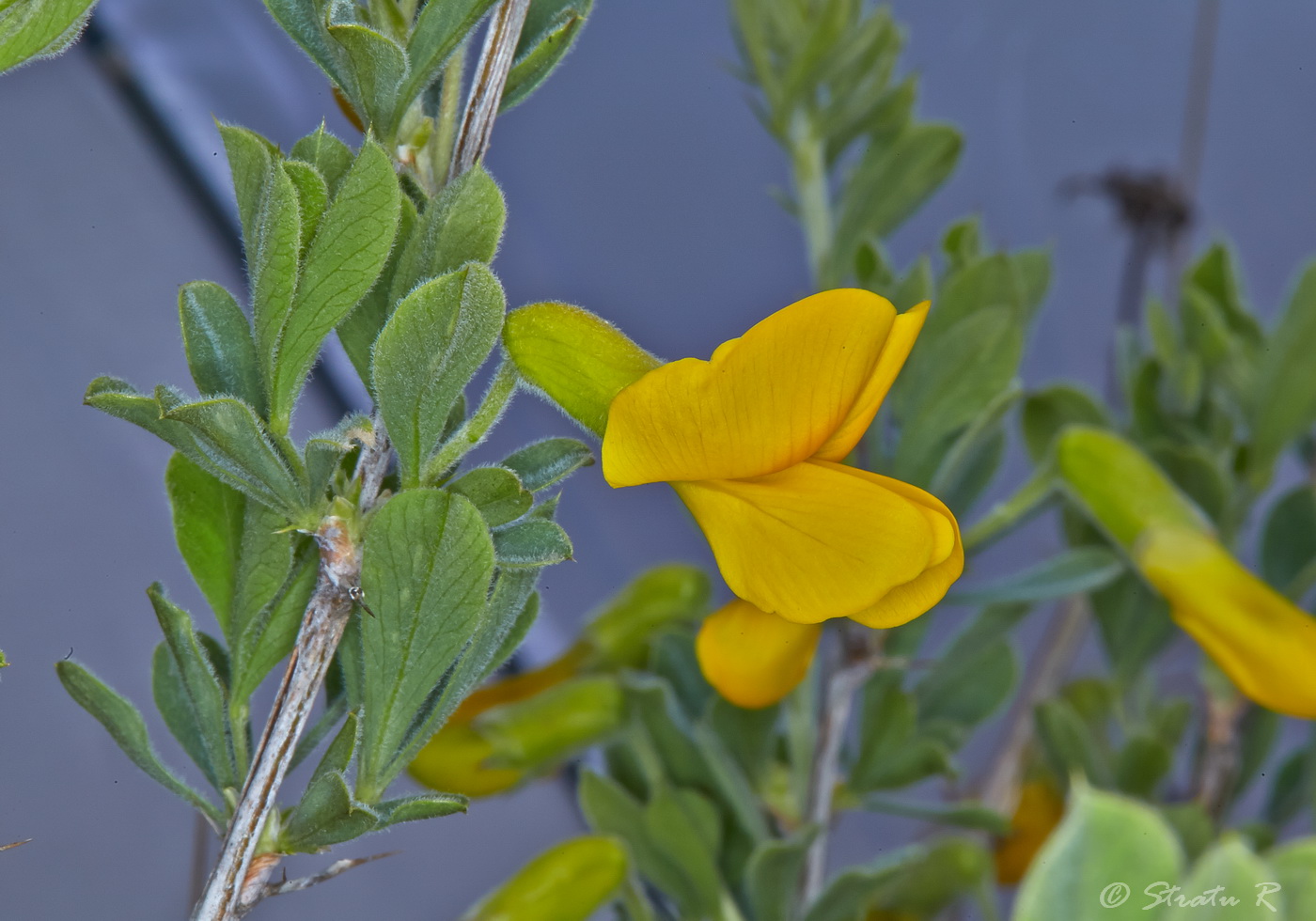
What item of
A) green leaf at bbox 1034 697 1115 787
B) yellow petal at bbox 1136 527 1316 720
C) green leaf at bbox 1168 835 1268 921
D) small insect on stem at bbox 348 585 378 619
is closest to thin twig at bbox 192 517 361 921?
small insect on stem at bbox 348 585 378 619

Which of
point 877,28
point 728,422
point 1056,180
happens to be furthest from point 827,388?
point 1056,180

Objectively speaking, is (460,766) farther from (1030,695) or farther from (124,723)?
(1030,695)

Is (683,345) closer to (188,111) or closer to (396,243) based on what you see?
(188,111)

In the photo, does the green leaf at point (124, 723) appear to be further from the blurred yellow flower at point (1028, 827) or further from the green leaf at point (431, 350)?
the blurred yellow flower at point (1028, 827)

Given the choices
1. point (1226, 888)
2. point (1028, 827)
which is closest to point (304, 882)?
point (1226, 888)

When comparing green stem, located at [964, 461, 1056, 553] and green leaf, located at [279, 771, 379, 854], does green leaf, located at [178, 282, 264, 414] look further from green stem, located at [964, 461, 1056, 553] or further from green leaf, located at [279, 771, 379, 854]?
green stem, located at [964, 461, 1056, 553]

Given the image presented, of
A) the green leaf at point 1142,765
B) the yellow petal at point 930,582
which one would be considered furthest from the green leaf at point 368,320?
the green leaf at point 1142,765
